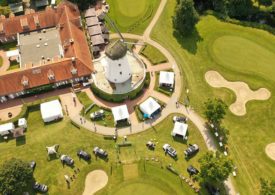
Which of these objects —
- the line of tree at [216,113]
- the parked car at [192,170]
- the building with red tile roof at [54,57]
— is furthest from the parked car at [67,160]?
the line of tree at [216,113]

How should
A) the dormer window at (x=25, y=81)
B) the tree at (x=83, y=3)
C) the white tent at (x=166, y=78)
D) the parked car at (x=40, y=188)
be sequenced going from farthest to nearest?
the tree at (x=83, y=3)
the white tent at (x=166, y=78)
the dormer window at (x=25, y=81)
the parked car at (x=40, y=188)

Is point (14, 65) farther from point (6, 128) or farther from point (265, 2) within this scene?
point (265, 2)

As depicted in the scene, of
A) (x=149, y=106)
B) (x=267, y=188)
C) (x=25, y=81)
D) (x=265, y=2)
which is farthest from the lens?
(x=265, y=2)

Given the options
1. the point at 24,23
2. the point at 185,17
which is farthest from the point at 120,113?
the point at 24,23

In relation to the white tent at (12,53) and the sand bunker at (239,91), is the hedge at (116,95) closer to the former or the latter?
the sand bunker at (239,91)

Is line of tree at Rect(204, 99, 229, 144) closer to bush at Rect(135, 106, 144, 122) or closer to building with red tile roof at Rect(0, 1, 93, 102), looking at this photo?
bush at Rect(135, 106, 144, 122)

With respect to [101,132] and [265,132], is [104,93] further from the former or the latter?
[265,132]

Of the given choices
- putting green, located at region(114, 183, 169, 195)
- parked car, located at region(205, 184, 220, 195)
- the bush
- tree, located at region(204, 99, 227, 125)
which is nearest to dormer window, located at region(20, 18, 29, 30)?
the bush
